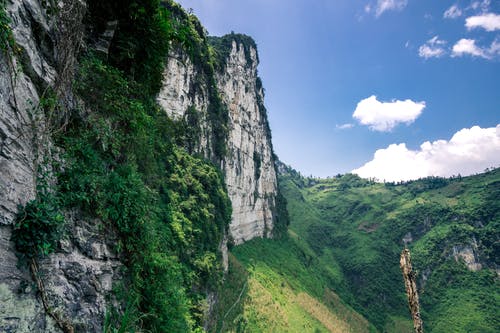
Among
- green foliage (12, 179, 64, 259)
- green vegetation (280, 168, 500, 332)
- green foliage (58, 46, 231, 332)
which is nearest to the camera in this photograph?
green foliage (12, 179, 64, 259)

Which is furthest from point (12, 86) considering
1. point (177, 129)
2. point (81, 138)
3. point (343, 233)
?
point (343, 233)

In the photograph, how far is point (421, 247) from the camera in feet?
265

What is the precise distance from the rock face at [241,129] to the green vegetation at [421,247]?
76.3 feet

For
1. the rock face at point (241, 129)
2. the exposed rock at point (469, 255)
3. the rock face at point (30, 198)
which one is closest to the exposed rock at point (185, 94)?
the rock face at point (241, 129)


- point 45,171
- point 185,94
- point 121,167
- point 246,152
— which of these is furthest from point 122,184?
point 246,152

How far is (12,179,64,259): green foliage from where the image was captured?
13.7 ft

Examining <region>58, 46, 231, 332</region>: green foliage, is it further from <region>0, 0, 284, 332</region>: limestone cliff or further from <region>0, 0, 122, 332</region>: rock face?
<region>0, 0, 122, 332</region>: rock face

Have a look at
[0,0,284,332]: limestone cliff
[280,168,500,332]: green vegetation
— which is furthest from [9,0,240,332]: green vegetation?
[280,168,500,332]: green vegetation

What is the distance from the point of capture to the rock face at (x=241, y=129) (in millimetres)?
30750

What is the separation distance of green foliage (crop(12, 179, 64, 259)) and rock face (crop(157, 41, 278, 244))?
25.0 m

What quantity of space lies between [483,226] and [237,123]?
270ft

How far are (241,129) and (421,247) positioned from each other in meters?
68.7

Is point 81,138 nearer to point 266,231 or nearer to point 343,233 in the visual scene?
point 266,231

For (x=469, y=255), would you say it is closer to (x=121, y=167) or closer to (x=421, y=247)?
(x=421, y=247)
